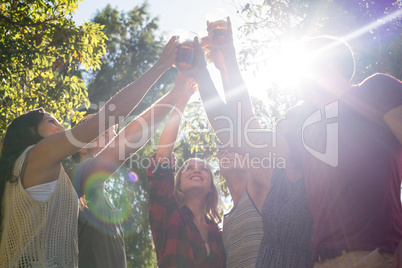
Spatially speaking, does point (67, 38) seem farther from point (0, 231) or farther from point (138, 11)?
point (138, 11)

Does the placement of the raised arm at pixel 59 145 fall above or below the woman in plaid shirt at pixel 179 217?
above

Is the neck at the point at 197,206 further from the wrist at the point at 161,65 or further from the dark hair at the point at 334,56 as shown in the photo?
the dark hair at the point at 334,56

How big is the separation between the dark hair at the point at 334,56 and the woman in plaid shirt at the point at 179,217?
167 cm

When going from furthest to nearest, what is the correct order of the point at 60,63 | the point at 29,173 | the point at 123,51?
1. the point at 123,51
2. the point at 60,63
3. the point at 29,173

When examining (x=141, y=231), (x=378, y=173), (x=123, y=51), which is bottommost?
(x=141, y=231)

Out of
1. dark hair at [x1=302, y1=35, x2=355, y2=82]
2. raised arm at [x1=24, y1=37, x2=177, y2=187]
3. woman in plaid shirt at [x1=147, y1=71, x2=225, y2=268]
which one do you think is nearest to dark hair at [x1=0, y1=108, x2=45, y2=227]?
raised arm at [x1=24, y1=37, x2=177, y2=187]

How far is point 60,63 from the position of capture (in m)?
7.33

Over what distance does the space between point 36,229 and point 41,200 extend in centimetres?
17

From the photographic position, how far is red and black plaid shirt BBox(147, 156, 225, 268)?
3281 millimetres

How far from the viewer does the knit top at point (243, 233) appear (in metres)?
3.04

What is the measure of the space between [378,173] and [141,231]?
16513 mm

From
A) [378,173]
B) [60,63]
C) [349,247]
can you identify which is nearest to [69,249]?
[349,247]

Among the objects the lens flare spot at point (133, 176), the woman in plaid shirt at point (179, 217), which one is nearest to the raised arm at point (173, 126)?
the woman in plaid shirt at point (179, 217)

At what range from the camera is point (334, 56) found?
6.78 ft
